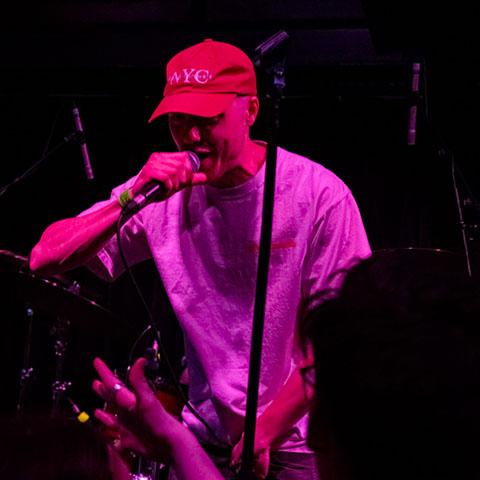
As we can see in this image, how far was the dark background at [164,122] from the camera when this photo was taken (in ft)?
15.0

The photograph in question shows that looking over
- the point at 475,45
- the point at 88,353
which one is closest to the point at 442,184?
the point at 475,45

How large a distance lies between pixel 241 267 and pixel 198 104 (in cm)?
49

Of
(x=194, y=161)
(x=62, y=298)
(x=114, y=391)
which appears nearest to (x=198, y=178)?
(x=194, y=161)

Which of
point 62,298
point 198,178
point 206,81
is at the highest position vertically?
point 206,81

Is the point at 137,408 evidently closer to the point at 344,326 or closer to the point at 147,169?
the point at 344,326

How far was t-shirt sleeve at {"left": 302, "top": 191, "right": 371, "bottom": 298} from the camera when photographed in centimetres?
196

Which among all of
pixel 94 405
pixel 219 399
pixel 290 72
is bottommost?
pixel 94 405

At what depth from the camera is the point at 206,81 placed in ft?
6.87

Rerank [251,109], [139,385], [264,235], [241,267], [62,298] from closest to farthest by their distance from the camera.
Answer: [139,385], [264,235], [241,267], [251,109], [62,298]

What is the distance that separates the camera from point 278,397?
6.01ft

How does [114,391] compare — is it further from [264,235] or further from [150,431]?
[264,235]

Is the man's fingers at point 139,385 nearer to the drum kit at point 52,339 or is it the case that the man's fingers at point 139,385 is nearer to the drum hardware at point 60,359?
the drum kit at point 52,339

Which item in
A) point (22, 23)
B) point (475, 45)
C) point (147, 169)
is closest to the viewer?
point (147, 169)

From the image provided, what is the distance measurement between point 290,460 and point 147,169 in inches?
34.6
